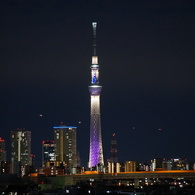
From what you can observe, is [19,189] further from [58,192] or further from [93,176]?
[93,176]

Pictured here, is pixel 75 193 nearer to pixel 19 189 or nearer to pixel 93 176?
pixel 19 189

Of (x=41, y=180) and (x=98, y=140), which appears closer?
(x=41, y=180)

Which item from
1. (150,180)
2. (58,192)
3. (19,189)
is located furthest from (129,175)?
(58,192)

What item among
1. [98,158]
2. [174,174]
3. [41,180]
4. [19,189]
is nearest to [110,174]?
[98,158]

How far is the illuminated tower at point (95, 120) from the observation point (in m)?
103

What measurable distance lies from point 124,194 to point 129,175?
45.0 metres

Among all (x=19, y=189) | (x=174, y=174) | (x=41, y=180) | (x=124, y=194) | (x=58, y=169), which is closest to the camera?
(x=124, y=194)

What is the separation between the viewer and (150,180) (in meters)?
94.5

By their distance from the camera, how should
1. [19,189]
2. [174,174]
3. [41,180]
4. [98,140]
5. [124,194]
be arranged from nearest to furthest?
[124,194], [19,189], [41,180], [174,174], [98,140]

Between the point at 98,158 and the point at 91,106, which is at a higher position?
the point at 91,106

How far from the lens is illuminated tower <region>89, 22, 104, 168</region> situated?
4040 inches

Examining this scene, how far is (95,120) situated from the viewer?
4198 inches

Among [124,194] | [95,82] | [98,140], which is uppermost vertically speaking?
[95,82]

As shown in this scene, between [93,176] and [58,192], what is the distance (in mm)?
43420
